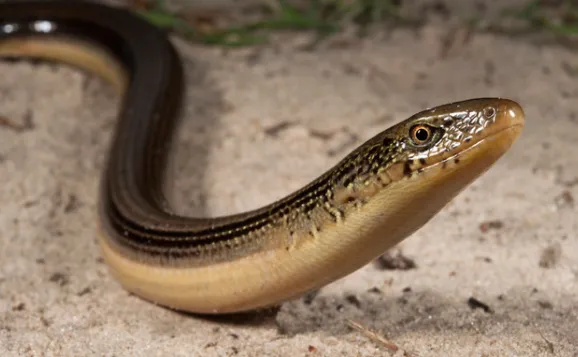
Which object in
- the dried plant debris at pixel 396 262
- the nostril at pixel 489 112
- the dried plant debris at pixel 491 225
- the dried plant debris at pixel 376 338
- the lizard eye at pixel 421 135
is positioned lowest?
the dried plant debris at pixel 376 338

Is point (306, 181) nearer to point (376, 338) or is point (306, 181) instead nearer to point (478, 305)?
point (478, 305)

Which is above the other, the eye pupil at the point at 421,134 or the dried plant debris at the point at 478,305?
the eye pupil at the point at 421,134

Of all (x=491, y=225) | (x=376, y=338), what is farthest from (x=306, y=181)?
(x=376, y=338)

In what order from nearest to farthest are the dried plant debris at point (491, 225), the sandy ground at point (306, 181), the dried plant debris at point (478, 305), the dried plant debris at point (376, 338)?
the dried plant debris at point (376, 338)
the sandy ground at point (306, 181)
the dried plant debris at point (478, 305)
the dried plant debris at point (491, 225)

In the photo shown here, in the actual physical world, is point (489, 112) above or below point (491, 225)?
above

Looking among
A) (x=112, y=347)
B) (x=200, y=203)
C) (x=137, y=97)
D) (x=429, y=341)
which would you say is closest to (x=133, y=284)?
(x=112, y=347)

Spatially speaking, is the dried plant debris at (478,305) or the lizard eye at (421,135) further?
the dried plant debris at (478,305)

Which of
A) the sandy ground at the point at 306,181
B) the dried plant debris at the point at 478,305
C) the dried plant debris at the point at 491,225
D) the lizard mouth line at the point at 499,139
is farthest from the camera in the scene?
the dried plant debris at the point at 491,225

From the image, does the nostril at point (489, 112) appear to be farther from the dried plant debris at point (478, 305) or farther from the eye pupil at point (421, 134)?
the dried plant debris at point (478, 305)

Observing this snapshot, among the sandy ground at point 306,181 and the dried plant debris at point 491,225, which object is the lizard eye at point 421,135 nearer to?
the sandy ground at point 306,181

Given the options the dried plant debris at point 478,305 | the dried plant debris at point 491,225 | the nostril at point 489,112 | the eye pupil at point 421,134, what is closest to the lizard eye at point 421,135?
the eye pupil at point 421,134
